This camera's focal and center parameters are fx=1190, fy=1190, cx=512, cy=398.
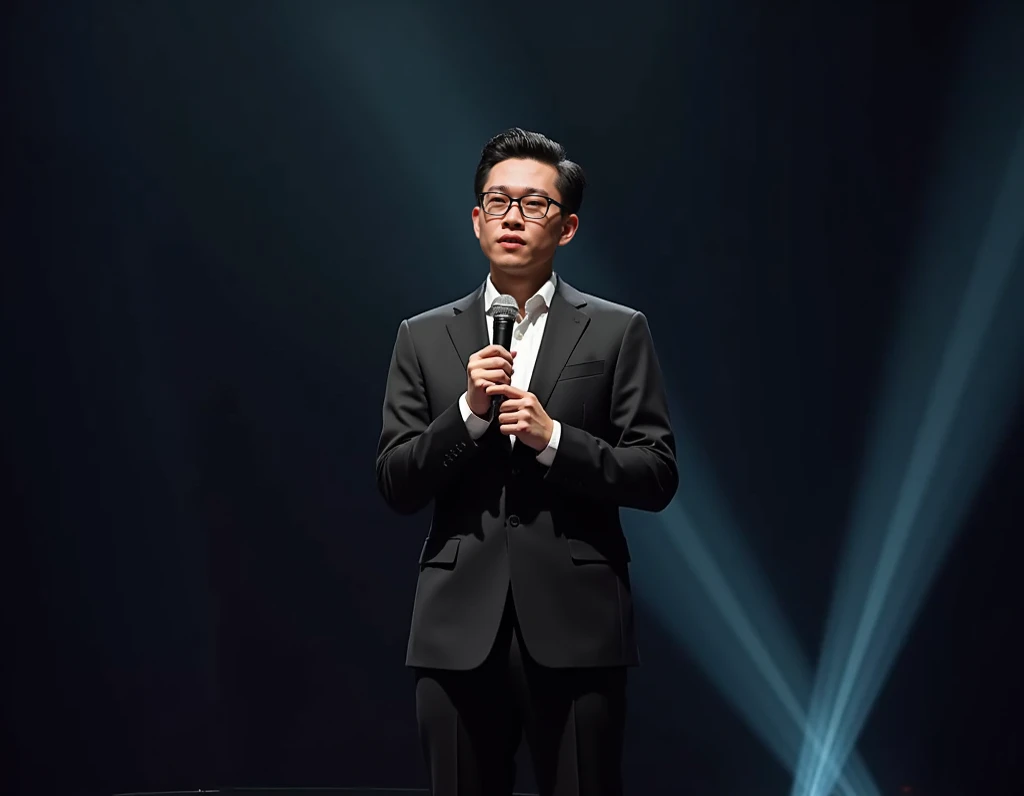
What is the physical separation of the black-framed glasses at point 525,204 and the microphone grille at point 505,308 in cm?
16

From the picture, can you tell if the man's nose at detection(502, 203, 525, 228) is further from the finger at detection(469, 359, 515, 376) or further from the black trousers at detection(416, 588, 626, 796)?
the black trousers at detection(416, 588, 626, 796)

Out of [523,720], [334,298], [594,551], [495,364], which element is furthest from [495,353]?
[334,298]

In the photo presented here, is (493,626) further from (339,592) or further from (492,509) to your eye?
(339,592)

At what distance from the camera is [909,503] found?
10.6ft

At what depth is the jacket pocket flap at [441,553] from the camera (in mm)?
1778

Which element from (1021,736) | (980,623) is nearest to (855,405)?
(980,623)

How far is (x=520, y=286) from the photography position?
75.5 inches

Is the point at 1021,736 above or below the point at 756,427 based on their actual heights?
below

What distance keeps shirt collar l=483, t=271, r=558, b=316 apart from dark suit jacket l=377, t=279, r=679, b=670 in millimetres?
13

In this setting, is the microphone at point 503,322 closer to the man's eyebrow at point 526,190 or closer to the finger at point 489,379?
the finger at point 489,379

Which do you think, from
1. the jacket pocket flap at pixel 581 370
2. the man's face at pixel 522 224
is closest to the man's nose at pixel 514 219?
the man's face at pixel 522 224

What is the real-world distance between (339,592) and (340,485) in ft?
1.02

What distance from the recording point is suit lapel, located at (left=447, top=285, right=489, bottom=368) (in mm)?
1893

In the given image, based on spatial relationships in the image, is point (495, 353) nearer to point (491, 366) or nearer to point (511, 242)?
point (491, 366)
